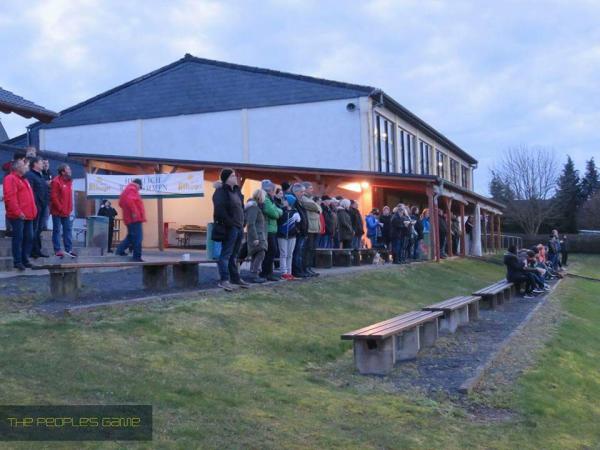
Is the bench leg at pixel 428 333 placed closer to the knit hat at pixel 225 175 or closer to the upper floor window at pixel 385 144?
the knit hat at pixel 225 175

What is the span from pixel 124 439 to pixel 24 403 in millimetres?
871

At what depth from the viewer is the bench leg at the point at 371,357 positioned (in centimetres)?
782

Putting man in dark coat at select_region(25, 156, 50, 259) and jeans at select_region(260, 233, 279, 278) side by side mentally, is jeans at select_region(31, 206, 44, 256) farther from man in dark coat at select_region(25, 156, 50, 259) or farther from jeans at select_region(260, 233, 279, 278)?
jeans at select_region(260, 233, 279, 278)

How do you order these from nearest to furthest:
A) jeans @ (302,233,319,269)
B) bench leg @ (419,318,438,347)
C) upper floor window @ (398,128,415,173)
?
bench leg @ (419,318,438,347)
jeans @ (302,233,319,269)
upper floor window @ (398,128,415,173)

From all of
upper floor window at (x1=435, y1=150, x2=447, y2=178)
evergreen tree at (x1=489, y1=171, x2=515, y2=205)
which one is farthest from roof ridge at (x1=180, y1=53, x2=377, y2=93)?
evergreen tree at (x1=489, y1=171, x2=515, y2=205)

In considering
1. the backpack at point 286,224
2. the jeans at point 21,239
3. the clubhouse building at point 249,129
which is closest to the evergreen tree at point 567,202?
the clubhouse building at point 249,129

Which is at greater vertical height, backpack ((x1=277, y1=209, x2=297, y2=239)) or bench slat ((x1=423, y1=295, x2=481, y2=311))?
backpack ((x1=277, y1=209, x2=297, y2=239))

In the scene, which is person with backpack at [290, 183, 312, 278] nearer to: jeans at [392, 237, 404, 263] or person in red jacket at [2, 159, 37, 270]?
person in red jacket at [2, 159, 37, 270]

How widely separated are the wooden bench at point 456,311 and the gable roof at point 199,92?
1841cm

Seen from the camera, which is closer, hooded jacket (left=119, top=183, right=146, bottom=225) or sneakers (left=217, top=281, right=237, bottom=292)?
sneakers (left=217, top=281, right=237, bottom=292)

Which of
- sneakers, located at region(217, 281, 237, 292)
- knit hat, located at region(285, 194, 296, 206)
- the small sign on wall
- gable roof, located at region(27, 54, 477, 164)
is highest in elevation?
gable roof, located at region(27, 54, 477, 164)

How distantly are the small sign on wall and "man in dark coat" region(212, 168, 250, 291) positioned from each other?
11.3 metres

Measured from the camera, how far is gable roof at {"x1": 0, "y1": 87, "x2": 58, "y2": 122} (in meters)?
16.0

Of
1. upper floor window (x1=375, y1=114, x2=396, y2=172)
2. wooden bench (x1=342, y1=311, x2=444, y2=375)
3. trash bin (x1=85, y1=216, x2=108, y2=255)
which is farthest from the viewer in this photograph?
upper floor window (x1=375, y1=114, x2=396, y2=172)
